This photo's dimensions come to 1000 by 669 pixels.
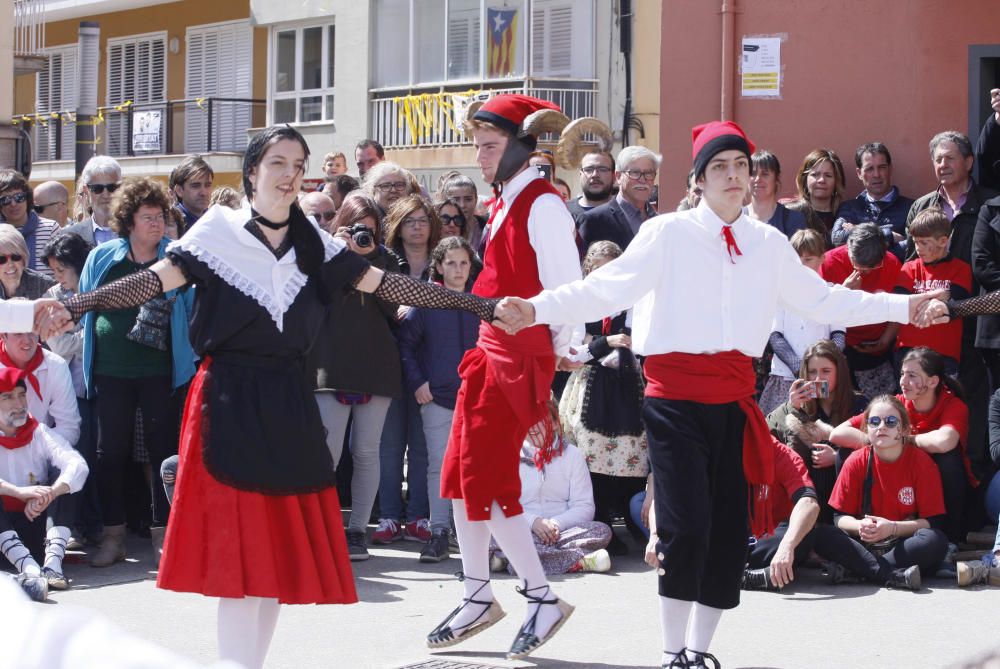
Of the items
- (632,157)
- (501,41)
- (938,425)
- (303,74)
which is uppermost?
(501,41)

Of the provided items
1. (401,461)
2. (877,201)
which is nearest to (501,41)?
(877,201)

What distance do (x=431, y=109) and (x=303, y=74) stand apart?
3654mm

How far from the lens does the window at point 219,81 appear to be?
27.8 meters

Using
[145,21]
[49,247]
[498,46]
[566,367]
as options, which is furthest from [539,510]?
[145,21]

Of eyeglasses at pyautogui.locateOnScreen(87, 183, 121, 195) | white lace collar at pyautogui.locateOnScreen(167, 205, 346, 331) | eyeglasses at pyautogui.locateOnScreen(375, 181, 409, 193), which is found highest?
eyeglasses at pyautogui.locateOnScreen(375, 181, 409, 193)

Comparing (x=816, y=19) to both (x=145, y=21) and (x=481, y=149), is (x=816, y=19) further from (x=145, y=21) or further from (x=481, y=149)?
(x=145, y=21)

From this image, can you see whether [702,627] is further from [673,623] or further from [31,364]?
[31,364]

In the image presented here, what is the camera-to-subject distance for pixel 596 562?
7.55 m

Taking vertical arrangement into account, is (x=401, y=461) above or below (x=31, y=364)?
below

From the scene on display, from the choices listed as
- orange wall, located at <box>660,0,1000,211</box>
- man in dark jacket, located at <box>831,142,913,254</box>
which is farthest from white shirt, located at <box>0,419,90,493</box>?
orange wall, located at <box>660,0,1000,211</box>

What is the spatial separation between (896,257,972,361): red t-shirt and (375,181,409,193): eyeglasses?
315cm

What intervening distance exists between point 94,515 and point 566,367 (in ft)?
10.7

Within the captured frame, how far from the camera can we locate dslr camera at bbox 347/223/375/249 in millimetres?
7535

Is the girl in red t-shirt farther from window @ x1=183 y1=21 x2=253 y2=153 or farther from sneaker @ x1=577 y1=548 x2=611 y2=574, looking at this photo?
window @ x1=183 y1=21 x2=253 y2=153
